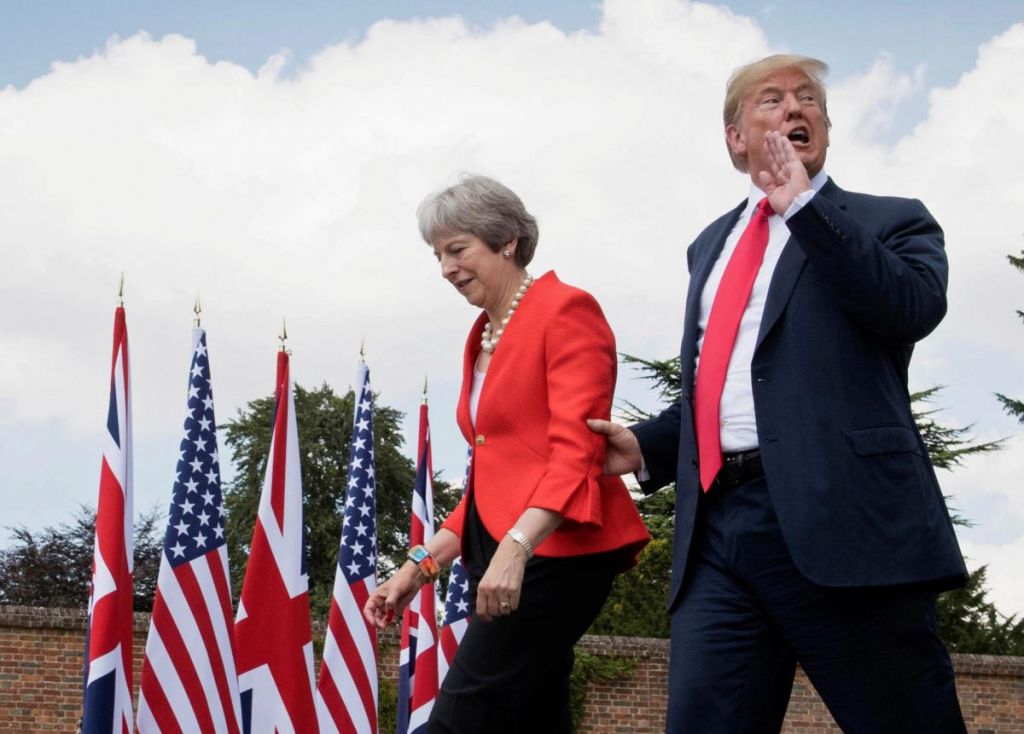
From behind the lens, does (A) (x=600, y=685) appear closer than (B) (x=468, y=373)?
No

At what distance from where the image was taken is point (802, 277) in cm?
274

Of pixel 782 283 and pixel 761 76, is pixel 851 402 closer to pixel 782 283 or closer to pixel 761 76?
pixel 782 283

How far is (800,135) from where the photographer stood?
2.91 metres

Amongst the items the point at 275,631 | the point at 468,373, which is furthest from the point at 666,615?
the point at 468,373

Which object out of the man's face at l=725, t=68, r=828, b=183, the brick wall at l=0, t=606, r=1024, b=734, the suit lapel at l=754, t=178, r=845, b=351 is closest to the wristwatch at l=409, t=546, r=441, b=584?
the suit lapel at l=754, t=178, r=845, b=351

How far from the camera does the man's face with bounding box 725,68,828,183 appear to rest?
291 cm

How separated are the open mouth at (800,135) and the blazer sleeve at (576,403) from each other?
627 mm

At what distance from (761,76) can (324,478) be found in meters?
29.8

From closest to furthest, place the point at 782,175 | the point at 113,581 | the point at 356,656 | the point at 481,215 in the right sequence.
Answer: the point at 782,175 → the point at 481,215 → the point at 113,581 → the point at 356,656

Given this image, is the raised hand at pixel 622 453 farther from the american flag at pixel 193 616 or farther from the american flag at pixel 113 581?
the american flag at pixel 193 616

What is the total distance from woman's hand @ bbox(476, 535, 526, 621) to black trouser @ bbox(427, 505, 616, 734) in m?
0.14

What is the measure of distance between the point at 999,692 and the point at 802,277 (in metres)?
15.3

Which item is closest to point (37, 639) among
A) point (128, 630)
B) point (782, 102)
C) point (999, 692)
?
point (128, 630)

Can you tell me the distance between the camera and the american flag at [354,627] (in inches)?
423
